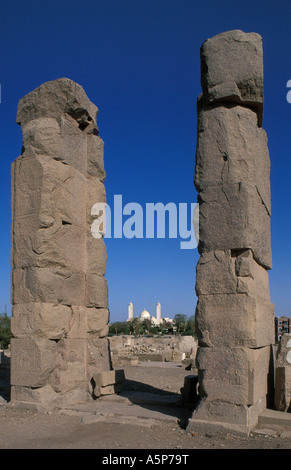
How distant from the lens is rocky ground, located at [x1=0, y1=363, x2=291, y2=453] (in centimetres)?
494

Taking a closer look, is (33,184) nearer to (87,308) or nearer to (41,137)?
(41,137)

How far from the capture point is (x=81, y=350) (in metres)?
7.87

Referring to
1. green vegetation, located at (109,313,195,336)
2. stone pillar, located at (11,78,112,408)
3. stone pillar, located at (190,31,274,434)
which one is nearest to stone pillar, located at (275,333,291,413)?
stone pillar, located at (190,31,274,434)

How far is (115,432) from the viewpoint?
215 inches

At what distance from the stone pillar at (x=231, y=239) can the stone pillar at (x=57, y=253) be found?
2.65m

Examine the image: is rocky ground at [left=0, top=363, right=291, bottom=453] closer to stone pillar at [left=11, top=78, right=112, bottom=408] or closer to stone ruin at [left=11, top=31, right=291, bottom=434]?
stone ruin at [left=11, top=31, right=291, bottom=434]

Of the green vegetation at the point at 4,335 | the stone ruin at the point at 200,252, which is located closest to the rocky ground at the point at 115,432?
the stone ruin at the point at 200,252

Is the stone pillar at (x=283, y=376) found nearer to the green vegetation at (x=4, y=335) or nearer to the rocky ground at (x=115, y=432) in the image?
the rocky ground at (x=115, y=432)

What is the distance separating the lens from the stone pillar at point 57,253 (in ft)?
23.2

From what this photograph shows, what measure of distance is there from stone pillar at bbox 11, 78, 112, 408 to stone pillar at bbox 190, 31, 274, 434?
2.65 metres

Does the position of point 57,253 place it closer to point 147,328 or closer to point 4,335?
point 4,335

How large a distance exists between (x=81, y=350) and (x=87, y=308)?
2.43 feet

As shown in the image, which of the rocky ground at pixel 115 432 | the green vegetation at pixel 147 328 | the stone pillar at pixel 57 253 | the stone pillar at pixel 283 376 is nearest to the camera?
the rocky ground at pixel 115 432
